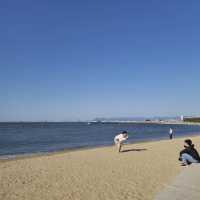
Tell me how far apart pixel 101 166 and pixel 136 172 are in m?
2.15

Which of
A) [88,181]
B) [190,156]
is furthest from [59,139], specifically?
[88,181]

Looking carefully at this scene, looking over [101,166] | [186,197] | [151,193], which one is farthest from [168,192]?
[101,166]

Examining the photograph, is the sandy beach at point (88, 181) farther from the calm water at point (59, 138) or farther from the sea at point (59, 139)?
the calm water at point (59, 138)

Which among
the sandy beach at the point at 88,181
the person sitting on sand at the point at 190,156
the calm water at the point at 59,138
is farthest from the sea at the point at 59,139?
the person sitting on sand at the point at 190,156

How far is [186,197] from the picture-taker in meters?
5.67

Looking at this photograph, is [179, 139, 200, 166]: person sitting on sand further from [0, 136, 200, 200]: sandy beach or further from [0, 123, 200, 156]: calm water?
[0, 123, 200, 156]: calm water

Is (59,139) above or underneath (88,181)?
underneath

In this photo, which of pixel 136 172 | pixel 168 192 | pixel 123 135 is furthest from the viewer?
pixel 123 135

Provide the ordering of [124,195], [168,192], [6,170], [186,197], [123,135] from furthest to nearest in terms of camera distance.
→ [123,135] → [6,170] → [124,195] → [168,192] → [186,197]

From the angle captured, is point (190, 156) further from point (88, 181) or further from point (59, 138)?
point (59, 138)

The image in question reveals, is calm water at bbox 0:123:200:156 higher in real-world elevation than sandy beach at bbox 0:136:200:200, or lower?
lower

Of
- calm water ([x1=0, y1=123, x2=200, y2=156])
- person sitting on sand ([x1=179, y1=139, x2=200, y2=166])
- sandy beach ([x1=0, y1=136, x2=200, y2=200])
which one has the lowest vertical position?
calm water ([x1=0, y1=123, x2=200, y2=156])

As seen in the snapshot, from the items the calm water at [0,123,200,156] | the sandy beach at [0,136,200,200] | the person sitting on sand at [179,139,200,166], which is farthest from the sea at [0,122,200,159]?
the person sitting on sand at [179,139,200,166]

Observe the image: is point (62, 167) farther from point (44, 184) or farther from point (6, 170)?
point (44, 184)
